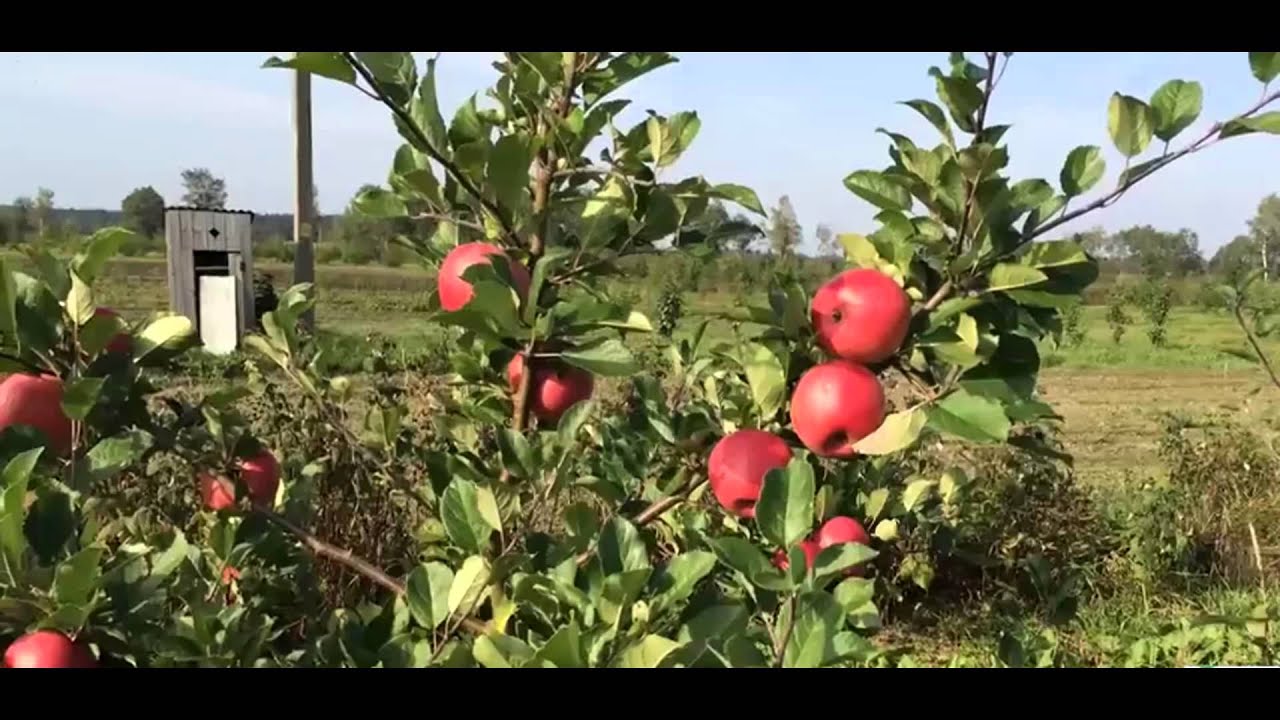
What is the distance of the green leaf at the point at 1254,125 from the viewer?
948 mm

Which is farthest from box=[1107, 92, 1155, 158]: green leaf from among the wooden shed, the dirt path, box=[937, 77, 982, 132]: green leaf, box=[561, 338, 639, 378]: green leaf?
the wooden shed

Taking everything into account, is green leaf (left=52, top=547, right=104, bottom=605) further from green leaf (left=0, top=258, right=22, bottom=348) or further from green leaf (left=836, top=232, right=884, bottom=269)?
green leaf (left=836, top=232, right=884, bottom=269)

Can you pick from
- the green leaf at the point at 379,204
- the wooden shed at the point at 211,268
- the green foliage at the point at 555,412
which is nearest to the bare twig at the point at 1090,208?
the green foliage at the point at 555,412

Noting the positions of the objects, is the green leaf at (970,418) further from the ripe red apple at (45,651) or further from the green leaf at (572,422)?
the ripe red apple at (45,651)

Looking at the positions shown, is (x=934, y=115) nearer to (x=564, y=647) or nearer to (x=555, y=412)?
(x=555, y=412)

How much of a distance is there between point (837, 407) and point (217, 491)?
63 cm

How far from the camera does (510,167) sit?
992 millimetres

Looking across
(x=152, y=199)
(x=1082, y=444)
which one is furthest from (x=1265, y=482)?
(x=152, y=199)

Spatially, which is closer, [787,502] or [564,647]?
[564,647]

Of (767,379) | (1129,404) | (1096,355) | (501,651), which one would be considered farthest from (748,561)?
(1096,355)

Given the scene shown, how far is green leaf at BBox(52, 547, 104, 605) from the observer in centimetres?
72

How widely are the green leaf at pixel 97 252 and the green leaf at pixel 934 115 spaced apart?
659mm

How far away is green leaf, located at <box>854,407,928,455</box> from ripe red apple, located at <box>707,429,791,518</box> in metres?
0.08
